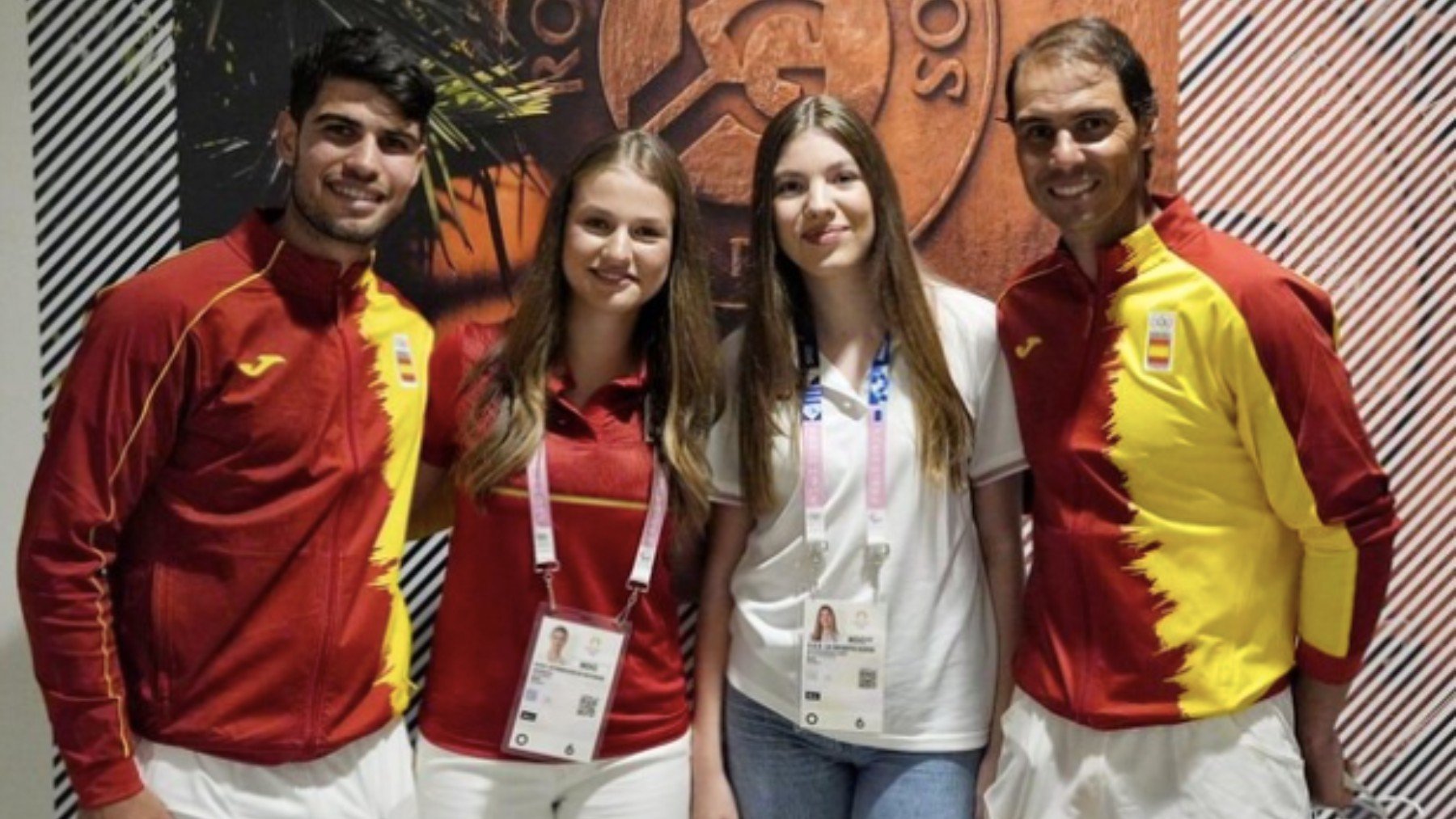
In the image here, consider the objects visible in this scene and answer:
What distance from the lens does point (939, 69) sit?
2.40m

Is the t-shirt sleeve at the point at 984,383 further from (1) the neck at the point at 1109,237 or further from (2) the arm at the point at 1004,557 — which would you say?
(1) the neck at the point at 1109,237

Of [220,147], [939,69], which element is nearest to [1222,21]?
[939,69]

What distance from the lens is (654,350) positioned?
216 centimetres

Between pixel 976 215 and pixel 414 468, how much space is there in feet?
Result: 3.73

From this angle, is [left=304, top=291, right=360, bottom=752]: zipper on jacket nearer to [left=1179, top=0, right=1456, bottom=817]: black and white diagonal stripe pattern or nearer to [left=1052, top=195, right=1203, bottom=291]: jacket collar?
[left=1052, top=195, right=1203, bottom=291]: jacket collar

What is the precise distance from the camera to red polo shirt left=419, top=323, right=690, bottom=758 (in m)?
2.01

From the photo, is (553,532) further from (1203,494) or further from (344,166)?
(1203,494)

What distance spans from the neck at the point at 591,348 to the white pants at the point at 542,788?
58 centimetres

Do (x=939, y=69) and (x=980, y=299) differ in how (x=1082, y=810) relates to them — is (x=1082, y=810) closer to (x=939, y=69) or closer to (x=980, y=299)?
(x=980, y=299)

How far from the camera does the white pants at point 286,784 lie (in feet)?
5.92

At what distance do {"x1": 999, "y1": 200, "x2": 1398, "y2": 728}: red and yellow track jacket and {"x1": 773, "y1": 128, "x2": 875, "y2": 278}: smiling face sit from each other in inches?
14.2

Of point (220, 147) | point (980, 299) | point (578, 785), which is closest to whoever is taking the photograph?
point (578, 785)

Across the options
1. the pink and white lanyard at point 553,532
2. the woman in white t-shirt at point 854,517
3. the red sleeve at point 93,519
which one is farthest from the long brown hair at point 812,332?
the red sleeve at point 93,519

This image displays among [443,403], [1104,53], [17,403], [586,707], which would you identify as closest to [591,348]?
[443,403]
